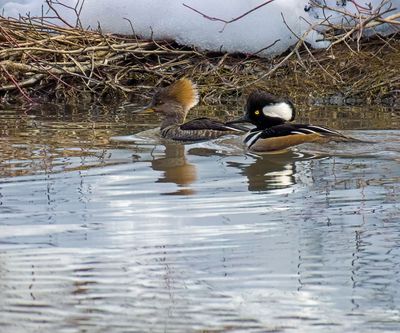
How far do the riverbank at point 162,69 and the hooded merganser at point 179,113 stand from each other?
1.36 meters

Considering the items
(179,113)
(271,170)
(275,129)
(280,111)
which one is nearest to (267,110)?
(280,111)

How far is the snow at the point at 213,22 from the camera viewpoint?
481 inches

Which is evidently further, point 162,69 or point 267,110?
point 162,69

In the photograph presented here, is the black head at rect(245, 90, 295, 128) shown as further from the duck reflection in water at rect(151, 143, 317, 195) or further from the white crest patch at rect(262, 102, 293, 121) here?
the duck reflection in water at rect(151, 143, 317, 195)

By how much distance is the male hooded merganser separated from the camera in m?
8.02

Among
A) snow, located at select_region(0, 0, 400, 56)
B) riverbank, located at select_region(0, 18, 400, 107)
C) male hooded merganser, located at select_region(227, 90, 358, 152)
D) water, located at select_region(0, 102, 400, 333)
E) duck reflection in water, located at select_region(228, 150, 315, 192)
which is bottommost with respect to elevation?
water, located at select_region(0, 102, 400, 333)

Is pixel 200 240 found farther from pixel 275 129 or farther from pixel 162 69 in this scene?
pixel 162 69

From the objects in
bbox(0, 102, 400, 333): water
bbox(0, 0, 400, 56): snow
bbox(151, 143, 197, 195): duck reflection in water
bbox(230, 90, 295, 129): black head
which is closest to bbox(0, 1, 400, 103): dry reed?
bbox(0, 0, 400, 56): snow

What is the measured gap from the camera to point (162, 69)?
40.5 ft

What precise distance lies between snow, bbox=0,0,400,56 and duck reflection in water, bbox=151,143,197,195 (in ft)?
12.5

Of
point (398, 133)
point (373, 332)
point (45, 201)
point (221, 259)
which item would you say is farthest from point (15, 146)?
point (373, 332)

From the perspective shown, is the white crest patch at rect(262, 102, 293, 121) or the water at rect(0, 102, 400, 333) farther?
the white crest patch at rect(262, 102, 293, 121)

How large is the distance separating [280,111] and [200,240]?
13.6 feet

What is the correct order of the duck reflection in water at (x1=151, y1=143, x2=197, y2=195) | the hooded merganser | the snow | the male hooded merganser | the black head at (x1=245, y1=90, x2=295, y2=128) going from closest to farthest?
the duck reflection in water at (x1=151, y1=143, x2=197, y2=195), the male hooded merganser, the black head at (x1=245, y1=90, x2=295, y2=128), the hooded merganser, the snow
